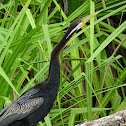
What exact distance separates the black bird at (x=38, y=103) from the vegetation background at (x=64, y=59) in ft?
0.22

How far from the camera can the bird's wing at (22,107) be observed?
2.16 metres

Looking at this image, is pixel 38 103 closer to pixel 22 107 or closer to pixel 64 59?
pixel 22 107

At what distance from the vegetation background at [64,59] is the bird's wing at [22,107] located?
63 millimetres

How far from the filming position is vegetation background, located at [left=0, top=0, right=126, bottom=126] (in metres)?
2.28

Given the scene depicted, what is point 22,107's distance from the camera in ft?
7.18

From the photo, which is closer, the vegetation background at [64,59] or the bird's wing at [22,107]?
the bird's wing at [22,107]

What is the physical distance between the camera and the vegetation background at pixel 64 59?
2.28 m

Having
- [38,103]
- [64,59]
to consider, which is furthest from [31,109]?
[64,59]

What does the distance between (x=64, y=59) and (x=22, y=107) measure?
1.46ft

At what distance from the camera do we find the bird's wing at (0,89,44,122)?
2.16m

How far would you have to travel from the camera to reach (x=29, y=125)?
2148 mm

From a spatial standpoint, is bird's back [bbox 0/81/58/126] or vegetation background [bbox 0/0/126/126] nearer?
bird's back [bbox 0/81/58/126]

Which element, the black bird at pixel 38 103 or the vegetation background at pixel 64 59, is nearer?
the black bird at pixel 38 103

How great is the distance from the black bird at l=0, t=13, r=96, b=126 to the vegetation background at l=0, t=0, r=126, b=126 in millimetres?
68
